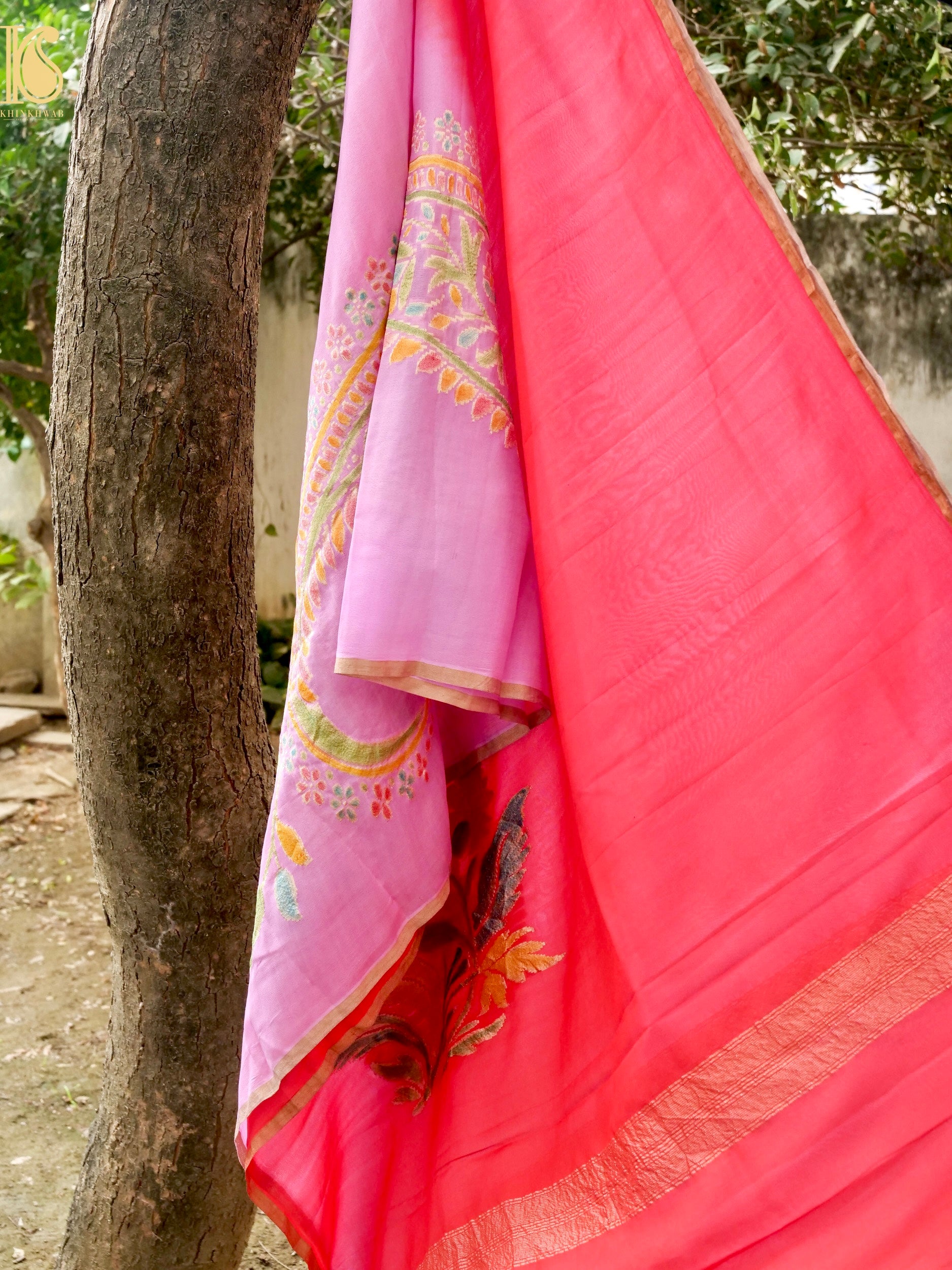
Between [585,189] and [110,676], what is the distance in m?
0.79

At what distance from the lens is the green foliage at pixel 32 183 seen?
377cm

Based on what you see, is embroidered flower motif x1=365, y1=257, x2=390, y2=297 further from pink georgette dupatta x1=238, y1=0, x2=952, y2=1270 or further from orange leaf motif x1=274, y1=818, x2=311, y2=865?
orange leaf motif x1=274, y1=818, x2=311, y2=865

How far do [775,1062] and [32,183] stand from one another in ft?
14.3

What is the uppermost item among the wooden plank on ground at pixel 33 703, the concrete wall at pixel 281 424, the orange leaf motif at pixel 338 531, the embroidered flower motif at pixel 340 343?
the embroidered flower motif at pixel 340 343

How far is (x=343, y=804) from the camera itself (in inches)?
39.3

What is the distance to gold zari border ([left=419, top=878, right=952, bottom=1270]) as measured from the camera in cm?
90

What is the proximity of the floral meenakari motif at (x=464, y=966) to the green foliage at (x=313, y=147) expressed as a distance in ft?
6.13

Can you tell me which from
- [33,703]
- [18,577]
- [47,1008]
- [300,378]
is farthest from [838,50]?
[33,703]

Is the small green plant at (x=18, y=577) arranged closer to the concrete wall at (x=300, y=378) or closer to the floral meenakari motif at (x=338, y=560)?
the concrete wall at (x=300, y=378)

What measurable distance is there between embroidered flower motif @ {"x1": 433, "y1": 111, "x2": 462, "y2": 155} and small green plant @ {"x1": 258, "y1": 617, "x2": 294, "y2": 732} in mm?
4044

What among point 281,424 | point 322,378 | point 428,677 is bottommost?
point 281,424

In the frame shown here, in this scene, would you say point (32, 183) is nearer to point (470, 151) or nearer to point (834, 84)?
point (834, 84)

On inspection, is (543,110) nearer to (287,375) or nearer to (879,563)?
(879,563)

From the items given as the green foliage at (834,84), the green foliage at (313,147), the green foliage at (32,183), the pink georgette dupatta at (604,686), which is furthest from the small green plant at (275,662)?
the pink georgette dupatta at (604,686)
